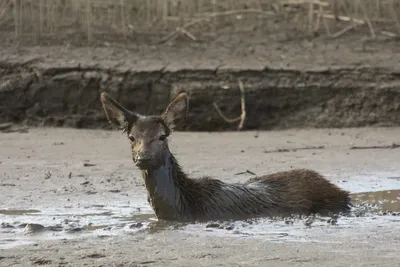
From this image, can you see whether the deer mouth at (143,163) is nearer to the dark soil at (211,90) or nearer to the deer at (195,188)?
the deer at (195,188)

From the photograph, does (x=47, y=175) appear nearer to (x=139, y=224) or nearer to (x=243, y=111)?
(x=139, y=224)

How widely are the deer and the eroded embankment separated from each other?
194 inches

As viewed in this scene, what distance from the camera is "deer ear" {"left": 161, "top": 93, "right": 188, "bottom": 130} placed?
855 cm

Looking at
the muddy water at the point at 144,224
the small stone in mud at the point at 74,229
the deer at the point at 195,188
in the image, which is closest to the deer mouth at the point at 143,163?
the deer at the point at 195,188

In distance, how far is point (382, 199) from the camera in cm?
974

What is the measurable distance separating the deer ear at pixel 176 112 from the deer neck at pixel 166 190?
9.9 inches

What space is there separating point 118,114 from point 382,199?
109 inches

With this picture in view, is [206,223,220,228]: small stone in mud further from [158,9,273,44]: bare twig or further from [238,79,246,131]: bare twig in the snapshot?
[158,9,273,44]: bare twig

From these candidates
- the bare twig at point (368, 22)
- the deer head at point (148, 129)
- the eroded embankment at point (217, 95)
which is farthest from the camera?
the bare twig at point (368, 22)

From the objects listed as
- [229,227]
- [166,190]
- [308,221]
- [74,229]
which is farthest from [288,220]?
[74,229]

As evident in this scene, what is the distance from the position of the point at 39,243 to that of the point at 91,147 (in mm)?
5382

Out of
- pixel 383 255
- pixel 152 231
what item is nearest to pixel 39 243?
pixel 152 231

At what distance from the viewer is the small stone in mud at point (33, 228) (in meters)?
7.86

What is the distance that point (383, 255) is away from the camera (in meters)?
6.73
